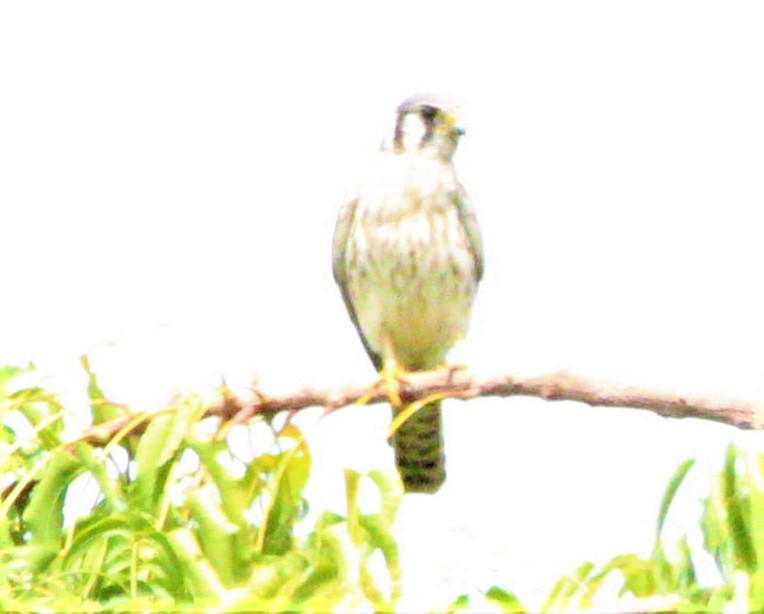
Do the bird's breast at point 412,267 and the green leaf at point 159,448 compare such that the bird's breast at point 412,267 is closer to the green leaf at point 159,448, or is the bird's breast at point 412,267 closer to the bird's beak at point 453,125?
the bird's beak at point 453,125

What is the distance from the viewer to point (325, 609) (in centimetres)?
248

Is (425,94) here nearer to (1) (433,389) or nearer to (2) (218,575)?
(1) (433,389)

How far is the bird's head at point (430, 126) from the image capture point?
634 centimetres

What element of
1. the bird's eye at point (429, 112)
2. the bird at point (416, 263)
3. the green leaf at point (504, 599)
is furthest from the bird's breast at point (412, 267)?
the green leaf at point (504, 599)

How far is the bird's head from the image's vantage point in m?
6.34

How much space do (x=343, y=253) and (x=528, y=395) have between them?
265 centimetres

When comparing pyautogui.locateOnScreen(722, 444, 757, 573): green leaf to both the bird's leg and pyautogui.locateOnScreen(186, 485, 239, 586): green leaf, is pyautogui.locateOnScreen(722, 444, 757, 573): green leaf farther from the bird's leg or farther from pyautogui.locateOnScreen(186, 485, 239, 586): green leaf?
the bird's leg

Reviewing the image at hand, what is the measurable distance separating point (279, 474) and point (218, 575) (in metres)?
Answer: 0.34

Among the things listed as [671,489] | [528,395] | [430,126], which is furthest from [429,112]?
[671,489]

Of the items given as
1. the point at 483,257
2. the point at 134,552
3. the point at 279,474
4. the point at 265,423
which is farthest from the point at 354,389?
the point at 483,257

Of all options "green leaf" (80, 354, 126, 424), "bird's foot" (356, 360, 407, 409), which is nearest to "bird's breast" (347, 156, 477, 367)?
"bird's foot" (356, 360, 407, 409)

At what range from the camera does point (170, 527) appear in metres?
3.10

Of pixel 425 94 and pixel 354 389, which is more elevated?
pixel 425 94

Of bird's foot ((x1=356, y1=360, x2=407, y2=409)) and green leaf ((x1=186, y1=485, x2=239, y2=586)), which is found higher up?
bird's foot ((x1=356, y1=360, x2=407, y2=409))
